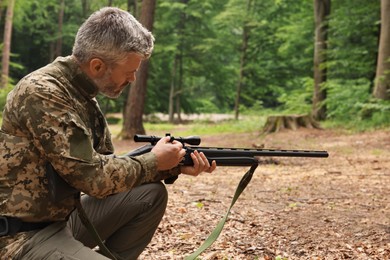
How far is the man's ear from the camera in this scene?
233cm

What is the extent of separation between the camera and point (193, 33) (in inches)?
1126

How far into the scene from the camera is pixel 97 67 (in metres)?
2.36

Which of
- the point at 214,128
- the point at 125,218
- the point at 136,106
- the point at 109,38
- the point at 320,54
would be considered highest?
the point at 109,38

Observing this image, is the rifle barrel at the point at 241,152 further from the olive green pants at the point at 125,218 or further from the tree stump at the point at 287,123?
the tree stump at the point at 287,123

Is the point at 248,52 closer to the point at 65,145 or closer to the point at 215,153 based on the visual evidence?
the point at 215,153

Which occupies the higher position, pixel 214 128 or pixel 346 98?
pixel 346 98

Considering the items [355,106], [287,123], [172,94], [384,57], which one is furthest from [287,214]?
[172,94]

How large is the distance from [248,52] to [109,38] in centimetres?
2631

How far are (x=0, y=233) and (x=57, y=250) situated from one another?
0.27m

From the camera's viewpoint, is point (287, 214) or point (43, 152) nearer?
point (43, 152)

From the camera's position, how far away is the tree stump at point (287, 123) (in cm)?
1481

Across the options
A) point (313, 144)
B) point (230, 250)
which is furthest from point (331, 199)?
point (313, 144)

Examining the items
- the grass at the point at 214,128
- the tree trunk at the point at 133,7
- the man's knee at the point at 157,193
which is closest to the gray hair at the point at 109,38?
the man's knee at the point at 157,193

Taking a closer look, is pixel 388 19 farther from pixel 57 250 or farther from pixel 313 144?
pixel 57 250
